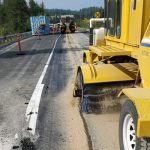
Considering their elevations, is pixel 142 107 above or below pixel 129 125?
above

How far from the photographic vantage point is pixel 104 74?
641cm

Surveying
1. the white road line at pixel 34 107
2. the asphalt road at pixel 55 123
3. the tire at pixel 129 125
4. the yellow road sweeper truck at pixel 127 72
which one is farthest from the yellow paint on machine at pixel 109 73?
the tire at pixel 129 125

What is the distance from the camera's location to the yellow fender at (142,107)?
3.42 meters

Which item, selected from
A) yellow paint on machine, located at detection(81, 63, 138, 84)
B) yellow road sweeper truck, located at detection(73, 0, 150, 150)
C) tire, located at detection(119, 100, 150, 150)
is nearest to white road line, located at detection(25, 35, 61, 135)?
yellow road sweeper truck, located at detection(73, 0, 150, 150)

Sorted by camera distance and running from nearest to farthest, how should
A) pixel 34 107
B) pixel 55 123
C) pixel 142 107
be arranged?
pixel 142 107 < pixel 55 123 < pixel 34 107

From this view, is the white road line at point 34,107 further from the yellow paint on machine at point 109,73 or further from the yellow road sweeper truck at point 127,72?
A: the yellow paint on machine at point 109,73

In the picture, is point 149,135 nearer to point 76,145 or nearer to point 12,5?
point 76,145

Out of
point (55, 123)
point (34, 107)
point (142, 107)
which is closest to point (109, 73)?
point (55, 123)

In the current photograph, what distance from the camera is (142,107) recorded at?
142 inches

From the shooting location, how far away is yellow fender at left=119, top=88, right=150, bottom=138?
11.2 ft

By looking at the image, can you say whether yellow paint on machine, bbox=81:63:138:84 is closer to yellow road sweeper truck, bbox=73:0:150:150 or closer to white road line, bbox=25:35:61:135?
yellow road sweeper truck, bbox=73:0:150:150

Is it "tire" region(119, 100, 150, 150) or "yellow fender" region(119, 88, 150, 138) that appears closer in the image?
"yellow fender" region(119, 88, 150, 138)

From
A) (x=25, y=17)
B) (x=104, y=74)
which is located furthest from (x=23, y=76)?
(x=25, y=17)

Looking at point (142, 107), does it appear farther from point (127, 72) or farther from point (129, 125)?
point (127, 72)
